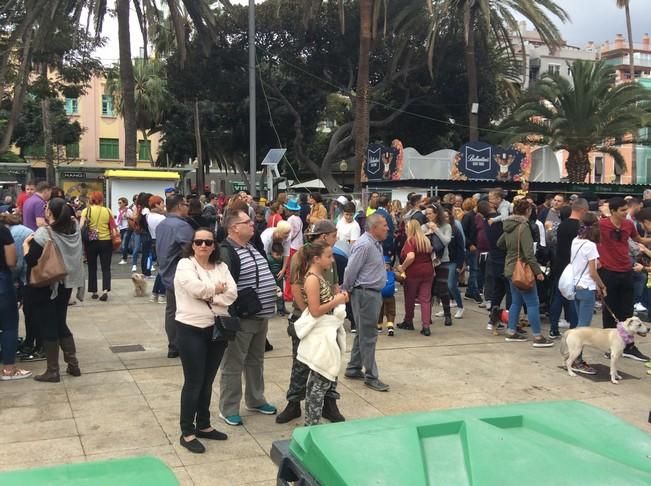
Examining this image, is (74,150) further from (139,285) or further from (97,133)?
(139,285)

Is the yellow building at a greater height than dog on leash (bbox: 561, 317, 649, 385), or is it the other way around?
the yellow building

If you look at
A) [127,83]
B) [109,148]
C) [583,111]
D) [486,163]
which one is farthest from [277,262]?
[109,148]

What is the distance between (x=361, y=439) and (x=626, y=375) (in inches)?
214

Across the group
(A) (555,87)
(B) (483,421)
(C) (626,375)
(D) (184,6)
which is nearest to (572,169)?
(A) (555,87)

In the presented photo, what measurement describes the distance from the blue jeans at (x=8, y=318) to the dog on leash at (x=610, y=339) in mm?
5244

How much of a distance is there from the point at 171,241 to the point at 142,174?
41.4ft

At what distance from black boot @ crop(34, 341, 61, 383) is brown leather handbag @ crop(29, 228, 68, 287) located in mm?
610

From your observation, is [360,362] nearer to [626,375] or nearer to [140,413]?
[140,413]

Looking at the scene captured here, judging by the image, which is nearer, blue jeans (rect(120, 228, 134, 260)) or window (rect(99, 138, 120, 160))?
blue jeans (rect(120, 228, 134, 260))

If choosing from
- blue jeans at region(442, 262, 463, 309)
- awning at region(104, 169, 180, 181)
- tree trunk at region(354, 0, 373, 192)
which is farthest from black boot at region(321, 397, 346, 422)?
tree trunk at region(354, 0, 373, 192)

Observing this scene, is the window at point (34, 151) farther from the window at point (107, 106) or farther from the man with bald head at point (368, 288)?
the man with bald head at point (368, 288)

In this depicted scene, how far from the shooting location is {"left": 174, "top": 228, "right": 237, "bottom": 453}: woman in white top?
419 cm

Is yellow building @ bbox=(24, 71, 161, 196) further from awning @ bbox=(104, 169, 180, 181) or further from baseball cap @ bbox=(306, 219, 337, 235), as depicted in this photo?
baseball cap @ bbox=(306, 219, 337, 235)

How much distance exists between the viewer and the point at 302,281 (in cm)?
481
